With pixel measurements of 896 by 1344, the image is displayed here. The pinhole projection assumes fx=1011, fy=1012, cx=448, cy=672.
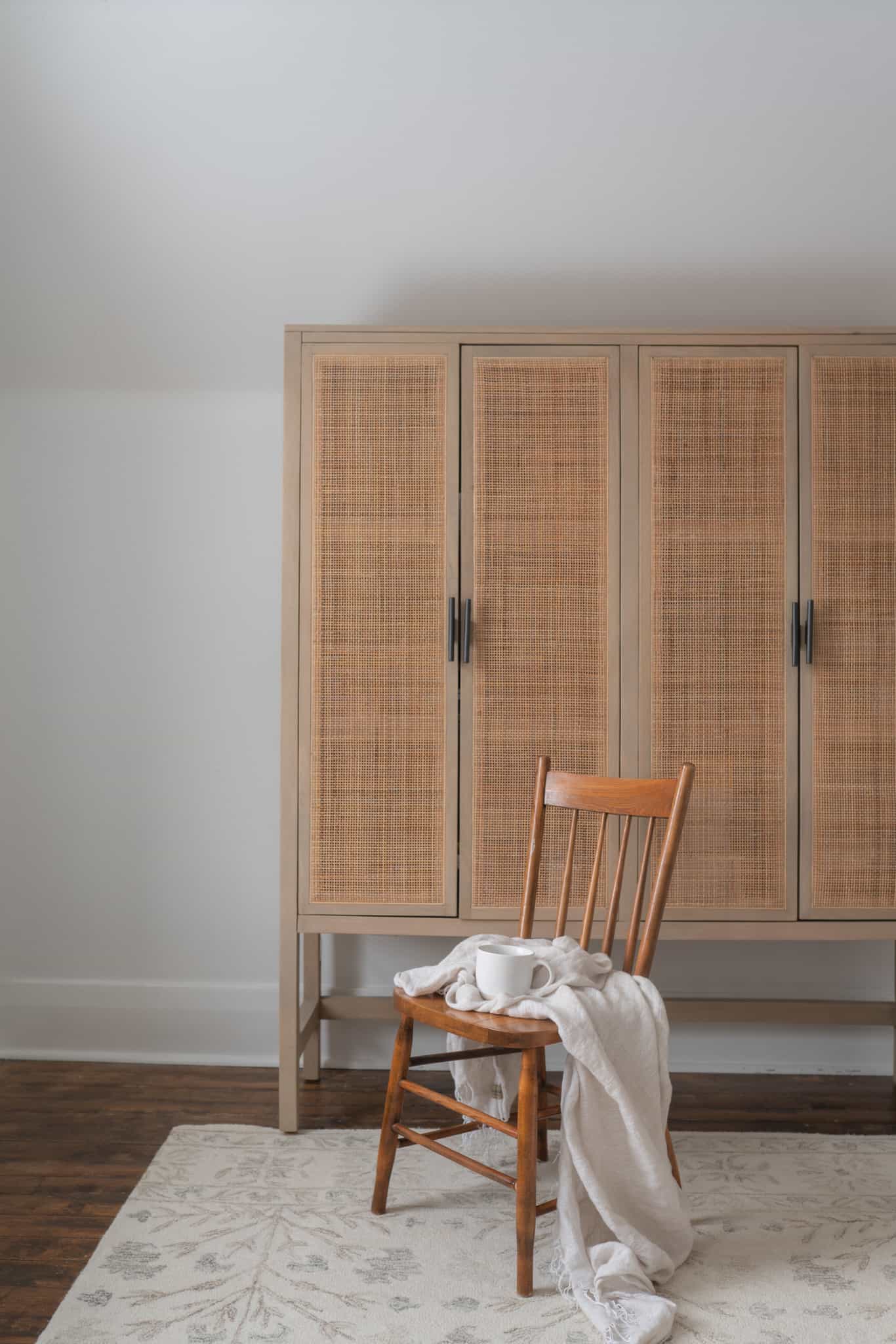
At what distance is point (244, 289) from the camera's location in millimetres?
2893

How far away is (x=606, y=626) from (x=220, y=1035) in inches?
67.2

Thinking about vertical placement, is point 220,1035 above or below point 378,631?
below

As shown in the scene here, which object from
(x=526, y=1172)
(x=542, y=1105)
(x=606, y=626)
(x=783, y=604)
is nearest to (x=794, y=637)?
(x=783, y=604)

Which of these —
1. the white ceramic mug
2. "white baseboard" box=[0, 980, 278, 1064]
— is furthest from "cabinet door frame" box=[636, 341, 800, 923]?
"white baseboard" box=[0, 980, 278, 1064]

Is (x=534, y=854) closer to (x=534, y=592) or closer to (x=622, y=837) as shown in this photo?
(x=622, y=837)

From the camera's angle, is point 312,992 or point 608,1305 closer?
point 608,1305

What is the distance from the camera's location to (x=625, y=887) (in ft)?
8.14

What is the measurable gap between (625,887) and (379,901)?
60cm

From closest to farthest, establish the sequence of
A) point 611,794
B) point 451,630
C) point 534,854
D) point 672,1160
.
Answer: point 672,1160 < point 611,794 < point 534,854 < point 451,630

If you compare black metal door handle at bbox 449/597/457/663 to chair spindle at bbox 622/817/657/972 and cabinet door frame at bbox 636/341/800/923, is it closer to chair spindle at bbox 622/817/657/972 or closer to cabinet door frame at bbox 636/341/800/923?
cabinet door frame at bbox 636/341/800/923

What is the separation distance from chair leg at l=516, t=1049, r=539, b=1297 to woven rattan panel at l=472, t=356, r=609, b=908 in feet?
2.22

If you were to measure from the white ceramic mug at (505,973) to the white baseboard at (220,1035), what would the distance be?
3.88ft

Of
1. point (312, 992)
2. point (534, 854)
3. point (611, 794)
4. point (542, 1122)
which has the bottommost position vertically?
point (542, 1122)

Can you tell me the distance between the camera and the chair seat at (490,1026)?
68.8 inches
